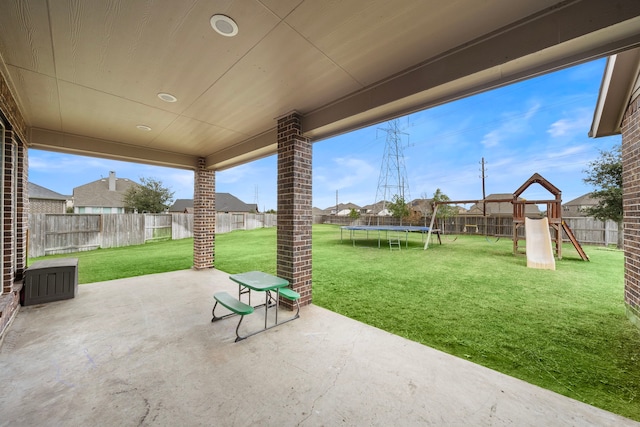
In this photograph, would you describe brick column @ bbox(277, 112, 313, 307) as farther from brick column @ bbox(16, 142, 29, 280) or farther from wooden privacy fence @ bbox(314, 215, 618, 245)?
wooden privacy fence @ bbox(314, 215, 618, 245)

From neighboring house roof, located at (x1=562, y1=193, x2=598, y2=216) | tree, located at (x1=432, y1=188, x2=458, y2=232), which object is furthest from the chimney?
neighboring house roof, located at (x1=562, y1=193, x2=598, y2=216)

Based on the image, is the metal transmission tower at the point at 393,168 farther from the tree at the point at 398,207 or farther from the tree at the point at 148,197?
the tree at the point at 148,197

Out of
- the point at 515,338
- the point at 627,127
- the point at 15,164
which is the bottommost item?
the point at 515,338

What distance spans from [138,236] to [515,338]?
1457 centimetres

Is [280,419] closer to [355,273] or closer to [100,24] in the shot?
[100,24]

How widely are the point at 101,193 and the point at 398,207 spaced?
32096 millimetres

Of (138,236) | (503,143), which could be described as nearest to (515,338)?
(138,236)

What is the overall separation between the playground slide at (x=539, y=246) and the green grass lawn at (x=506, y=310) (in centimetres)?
31

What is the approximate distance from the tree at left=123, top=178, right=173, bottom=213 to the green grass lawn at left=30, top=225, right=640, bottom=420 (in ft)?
63.1

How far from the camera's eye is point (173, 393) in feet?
6.48

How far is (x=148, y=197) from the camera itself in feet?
78.0

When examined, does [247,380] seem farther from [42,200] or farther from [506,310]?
[42,200]

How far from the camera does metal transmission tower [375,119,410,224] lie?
23.6 metres

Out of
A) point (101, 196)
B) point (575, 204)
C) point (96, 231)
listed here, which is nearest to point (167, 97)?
point (96, 231)
